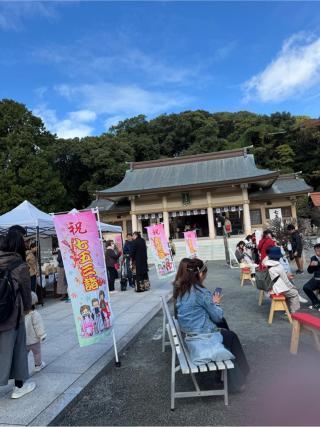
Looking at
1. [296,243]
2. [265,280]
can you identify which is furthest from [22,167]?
[265,280]

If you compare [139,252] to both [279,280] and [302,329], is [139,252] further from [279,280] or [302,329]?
[302,329]

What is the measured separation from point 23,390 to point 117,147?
30.1 meters

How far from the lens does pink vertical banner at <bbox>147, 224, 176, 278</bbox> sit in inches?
335

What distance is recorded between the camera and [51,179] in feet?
82.1

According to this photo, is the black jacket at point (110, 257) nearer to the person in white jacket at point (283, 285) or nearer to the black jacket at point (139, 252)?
the black jacket at point (139, 252)

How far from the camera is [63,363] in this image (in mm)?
3771

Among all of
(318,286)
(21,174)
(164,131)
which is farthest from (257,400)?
(164,131)

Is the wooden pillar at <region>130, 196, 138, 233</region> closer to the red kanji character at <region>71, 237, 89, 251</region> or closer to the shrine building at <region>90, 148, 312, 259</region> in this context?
the shrine building at <region>90, 148, 312, 259</region>

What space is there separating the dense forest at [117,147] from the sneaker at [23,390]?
21.6m

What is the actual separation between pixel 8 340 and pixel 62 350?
1655 mm

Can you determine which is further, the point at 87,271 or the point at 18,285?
Answer: the point at 87,271

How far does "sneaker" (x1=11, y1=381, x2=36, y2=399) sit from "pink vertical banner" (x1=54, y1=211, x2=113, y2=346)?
58 centimetres

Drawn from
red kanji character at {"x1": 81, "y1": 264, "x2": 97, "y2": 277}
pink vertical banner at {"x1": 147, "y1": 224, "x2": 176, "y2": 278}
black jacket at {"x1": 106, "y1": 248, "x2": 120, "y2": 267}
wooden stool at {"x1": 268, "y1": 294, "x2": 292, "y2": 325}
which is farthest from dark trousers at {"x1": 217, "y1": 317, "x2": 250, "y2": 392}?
black jacket at {"x1": 106, "y1": 248, "x2": 120, "y2": 267}

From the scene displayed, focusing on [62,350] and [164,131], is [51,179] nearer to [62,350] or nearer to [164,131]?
[164,131]
